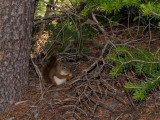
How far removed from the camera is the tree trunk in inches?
111

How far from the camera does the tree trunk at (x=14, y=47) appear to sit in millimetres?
2824

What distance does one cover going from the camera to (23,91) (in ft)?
11.0

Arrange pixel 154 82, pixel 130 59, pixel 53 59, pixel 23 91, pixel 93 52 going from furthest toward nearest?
1. pixel 93 52
2. pixel 53 59
3. pixel 23 91
4. pixel 130 59
5. pixel 154 82

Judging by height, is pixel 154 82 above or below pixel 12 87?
above

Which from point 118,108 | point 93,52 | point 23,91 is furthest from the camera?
point 93,52

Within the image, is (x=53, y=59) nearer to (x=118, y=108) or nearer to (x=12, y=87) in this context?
(x=12, y=87)

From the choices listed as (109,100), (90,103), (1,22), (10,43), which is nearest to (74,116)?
(90,103)

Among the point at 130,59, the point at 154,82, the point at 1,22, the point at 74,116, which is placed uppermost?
the point at 1,22

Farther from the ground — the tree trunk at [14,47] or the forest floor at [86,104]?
the tree trunk at [14,47]

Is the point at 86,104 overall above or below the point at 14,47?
below

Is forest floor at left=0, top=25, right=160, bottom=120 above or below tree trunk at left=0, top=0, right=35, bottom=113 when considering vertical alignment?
below

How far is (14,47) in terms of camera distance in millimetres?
2959

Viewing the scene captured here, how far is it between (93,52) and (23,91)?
1484 millimetres

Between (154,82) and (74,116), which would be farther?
(74,116)
